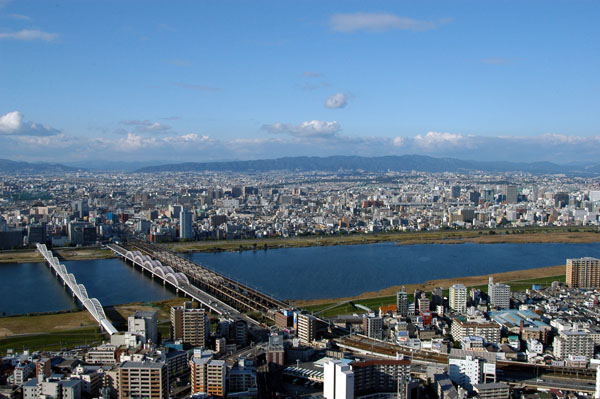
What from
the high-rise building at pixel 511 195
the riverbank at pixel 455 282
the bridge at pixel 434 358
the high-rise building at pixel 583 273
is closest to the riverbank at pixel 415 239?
the riverbank at pixel 455 282

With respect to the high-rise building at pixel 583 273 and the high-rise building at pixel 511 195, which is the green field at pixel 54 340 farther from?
the high-rise building at pixel 511 195

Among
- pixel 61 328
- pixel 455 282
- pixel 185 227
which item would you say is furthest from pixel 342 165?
pixel 61 328

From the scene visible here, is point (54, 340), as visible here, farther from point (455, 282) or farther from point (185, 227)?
point (185, 227)

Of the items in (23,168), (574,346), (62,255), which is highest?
(23,168)

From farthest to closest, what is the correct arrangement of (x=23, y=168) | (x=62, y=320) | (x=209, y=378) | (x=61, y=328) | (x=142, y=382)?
(x=23, y=168) < (x=62, y=320) < (x=61, y=328) < (x=209, y=378) < (x=142, y=382)

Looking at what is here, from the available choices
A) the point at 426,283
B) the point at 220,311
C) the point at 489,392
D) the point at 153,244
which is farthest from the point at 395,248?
the point at 489,392

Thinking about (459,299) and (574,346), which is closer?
(574,346)

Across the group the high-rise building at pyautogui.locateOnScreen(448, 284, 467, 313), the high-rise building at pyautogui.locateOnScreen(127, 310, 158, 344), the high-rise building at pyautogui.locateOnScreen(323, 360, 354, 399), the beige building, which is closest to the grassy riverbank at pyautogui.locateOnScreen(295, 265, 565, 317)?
the high-rise building at pyautogui.locateOnScreen(448, 284, 467, 313)
